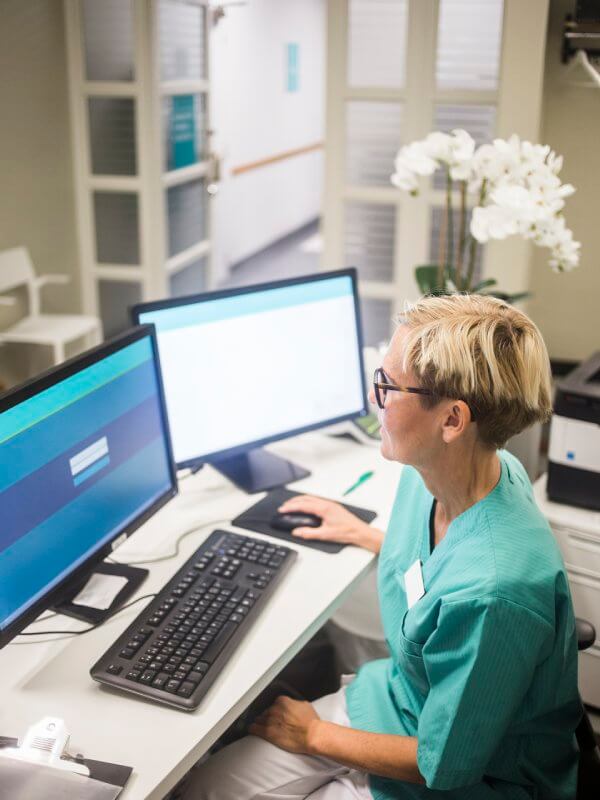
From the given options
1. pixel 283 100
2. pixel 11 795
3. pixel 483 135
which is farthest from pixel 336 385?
pixel 283 100

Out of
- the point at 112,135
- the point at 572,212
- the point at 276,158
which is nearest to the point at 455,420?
the point at 572,212

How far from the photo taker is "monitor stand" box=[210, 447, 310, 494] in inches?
71.4

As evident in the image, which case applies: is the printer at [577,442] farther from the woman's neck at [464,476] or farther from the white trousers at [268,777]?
the white trousers at [268,777]

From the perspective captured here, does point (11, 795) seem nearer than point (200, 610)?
Yes

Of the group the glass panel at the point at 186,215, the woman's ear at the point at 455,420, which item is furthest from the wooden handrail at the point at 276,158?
the woman's ear at the point at 455,420

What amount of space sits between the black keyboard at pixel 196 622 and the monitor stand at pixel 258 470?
0.81 feet

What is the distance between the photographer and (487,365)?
3.77ft

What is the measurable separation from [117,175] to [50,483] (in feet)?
11.2

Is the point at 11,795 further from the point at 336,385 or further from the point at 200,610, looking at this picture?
the point at 336,385

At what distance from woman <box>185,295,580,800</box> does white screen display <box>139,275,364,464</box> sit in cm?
50

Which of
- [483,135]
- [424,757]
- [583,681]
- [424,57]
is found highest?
[424,57]

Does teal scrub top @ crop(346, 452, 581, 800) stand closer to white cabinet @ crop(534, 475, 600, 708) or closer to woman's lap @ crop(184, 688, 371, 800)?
woman's lap @ crop(184, 688, 371, 800)

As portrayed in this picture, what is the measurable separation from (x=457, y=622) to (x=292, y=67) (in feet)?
23.7

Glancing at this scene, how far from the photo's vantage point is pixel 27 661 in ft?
4.15
